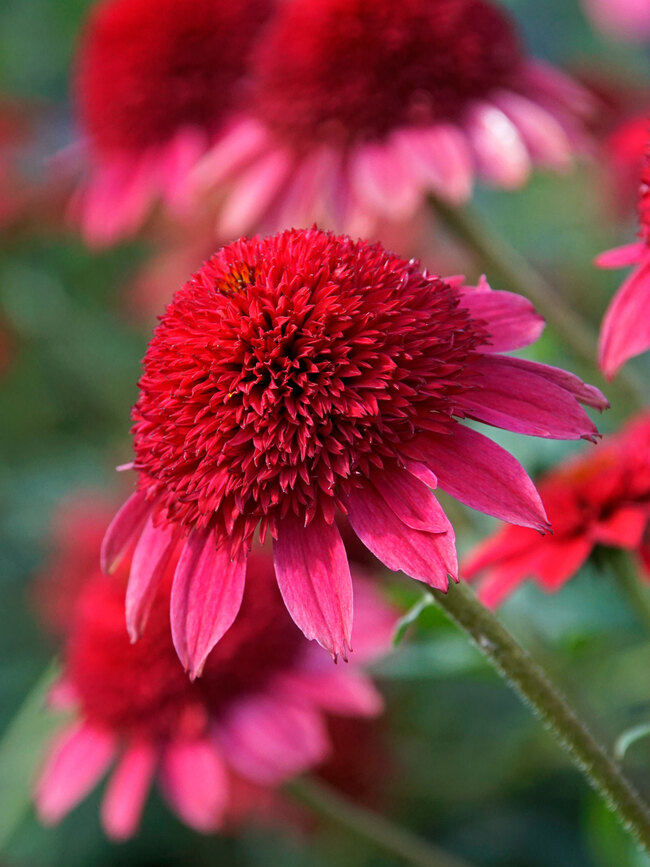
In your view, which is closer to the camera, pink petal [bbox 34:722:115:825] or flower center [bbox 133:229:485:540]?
flower center [bbox 133:229:485:540]

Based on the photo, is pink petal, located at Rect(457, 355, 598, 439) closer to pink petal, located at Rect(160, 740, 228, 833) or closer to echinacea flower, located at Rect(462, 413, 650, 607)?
echinacea flower, located at Rect(462, 413, 650, 607)

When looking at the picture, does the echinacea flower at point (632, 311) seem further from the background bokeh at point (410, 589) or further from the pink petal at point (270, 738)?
the pink petal at point (270, 738)

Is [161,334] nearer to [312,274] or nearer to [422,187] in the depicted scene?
[312,274]

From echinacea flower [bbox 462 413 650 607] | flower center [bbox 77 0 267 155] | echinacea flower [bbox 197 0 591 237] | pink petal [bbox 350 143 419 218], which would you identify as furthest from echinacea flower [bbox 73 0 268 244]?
echinacea flower [bbox 462 413 650 607]

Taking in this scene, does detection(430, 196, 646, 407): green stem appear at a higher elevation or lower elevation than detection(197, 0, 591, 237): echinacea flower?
lower

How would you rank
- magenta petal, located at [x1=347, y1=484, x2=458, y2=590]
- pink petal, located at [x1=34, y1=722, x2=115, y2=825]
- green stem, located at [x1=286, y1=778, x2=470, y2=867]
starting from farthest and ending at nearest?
pink petal, located at [x1=34, y1=722, x2=115, y2=825], green stem, located at [x1=286, y1=778, x2=470, y2=867], magenta petal, located at [x1=347, y1=484, x2=458, y2=590]

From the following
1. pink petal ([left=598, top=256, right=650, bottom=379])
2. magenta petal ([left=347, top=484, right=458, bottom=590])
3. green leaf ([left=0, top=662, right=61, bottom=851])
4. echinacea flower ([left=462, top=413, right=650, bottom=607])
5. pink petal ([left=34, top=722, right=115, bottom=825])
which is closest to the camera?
magenta petal ([left=347, top=484, right=458, bottom=590])

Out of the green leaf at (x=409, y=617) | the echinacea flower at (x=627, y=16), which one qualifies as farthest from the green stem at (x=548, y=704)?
the echinacea flower at (x=627, y=16)
